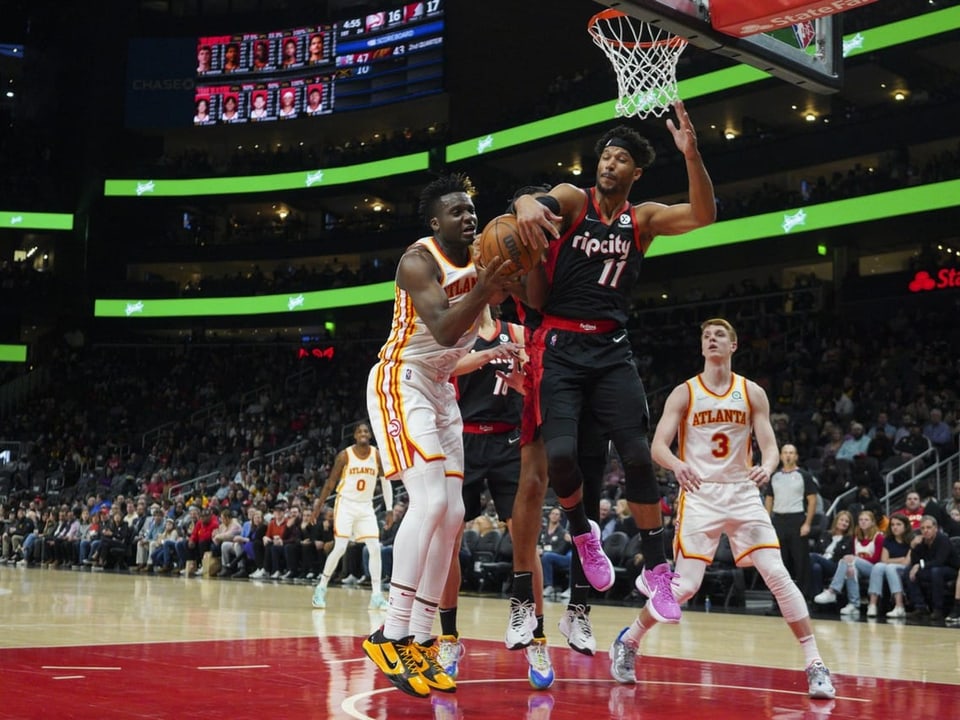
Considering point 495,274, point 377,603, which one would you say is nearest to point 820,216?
point 377,603

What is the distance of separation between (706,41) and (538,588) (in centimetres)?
360

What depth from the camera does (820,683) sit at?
5.41 meters

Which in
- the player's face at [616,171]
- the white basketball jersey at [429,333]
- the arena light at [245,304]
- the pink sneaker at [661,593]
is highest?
the arena light at [245,304]

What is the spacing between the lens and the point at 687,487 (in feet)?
19.6

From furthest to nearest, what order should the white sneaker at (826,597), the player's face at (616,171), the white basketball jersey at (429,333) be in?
the white sneaker at (826,597) < the player's face at (616,171) < the white basketball jersey at (429,333)

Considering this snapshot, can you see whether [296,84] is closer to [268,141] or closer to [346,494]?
[268,141]

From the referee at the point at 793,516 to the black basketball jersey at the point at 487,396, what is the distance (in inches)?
236

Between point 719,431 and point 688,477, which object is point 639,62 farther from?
point 688,477

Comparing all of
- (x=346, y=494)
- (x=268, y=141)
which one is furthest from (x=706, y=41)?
(x=268, y=141)

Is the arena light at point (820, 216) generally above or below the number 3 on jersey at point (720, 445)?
above

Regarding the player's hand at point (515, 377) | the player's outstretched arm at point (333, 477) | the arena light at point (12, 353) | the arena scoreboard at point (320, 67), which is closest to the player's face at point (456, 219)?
the player's hand at point (515, 377)

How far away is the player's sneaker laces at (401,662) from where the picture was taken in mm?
4887

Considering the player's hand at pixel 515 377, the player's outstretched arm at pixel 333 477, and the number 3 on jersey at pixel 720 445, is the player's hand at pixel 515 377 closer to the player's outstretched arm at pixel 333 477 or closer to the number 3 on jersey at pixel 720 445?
the number 3 on jersey at pixel 720 445

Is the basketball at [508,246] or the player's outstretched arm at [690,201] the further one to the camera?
the player's outstretched arm at [690,201]
